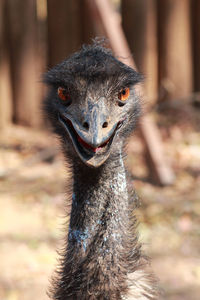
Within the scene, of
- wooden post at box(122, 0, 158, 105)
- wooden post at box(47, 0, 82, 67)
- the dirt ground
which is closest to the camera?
the dirt ground

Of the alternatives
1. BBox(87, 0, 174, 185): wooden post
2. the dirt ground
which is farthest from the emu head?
BBox(87, 0, 174, 185): wooden post

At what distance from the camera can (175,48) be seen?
543 cm

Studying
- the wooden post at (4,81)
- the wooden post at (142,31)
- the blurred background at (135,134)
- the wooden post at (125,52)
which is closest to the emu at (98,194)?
the blurred background at (135,134)

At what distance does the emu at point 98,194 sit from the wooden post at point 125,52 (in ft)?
7.28

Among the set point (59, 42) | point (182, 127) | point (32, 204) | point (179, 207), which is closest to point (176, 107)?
point (182, 127)

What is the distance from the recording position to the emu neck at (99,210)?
175 cm

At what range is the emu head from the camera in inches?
62.8

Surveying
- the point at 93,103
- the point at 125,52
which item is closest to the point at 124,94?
the point at 93,103

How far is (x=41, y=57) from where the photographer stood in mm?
5871

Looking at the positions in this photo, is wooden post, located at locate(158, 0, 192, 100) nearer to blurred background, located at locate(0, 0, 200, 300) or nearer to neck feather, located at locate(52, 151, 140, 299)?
blurred background, located at locate(0, 0, 200, 300)

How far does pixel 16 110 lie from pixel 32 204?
5.72 feet

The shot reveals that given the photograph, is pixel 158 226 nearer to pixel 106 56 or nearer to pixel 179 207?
pixel 179 207

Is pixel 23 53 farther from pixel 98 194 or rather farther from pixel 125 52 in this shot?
pixel 98 194

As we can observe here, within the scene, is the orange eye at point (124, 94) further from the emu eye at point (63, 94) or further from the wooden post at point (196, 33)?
the wooden post at point (196, 33)
